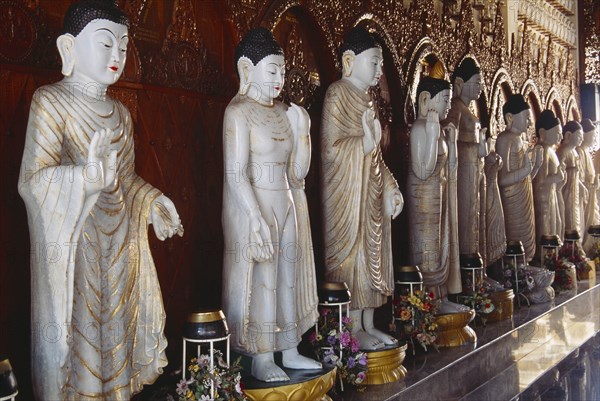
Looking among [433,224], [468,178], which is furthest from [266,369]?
[468,178]

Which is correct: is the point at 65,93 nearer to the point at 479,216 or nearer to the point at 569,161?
the point at 479,216

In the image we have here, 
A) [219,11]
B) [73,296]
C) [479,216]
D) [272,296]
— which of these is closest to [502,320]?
[479,216]

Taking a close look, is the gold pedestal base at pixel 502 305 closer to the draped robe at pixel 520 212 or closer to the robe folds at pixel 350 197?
the draped robe at pixel 520 212

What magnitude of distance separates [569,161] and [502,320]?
11.8ft

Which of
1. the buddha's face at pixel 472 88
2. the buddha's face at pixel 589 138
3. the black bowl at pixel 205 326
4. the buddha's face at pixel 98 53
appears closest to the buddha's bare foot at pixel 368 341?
the black bowl at pixel 205 326

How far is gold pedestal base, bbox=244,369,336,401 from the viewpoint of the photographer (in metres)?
3.63

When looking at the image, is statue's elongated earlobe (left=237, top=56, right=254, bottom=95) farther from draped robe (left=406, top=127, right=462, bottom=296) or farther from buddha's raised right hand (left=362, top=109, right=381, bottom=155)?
draped robe (left=406, top=127, right=462, bottom=296)

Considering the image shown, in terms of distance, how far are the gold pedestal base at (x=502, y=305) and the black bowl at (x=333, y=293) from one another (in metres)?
2.43

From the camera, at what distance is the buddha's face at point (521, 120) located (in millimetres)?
7312

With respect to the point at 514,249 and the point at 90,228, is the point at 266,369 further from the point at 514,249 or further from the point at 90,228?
the point at 514,249

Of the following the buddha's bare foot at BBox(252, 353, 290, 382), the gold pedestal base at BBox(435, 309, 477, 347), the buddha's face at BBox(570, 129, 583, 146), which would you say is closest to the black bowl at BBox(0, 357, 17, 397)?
the buddha's bare foot at BBox(252, 353, 290, 382)

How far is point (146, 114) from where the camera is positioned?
3.96 metres

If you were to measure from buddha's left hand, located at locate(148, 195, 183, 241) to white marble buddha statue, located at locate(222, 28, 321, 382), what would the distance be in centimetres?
55

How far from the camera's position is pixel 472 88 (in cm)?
655
